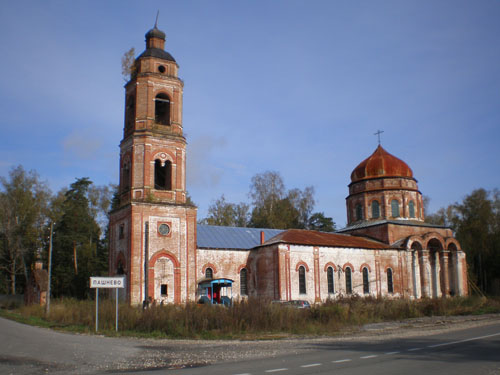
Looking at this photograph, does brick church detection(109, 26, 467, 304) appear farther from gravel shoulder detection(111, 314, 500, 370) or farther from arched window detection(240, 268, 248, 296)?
gravel shoulder detection(111, 314, 500, 370)

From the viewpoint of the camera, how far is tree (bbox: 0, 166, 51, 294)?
4503 cm

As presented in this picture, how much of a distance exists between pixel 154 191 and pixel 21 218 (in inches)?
931

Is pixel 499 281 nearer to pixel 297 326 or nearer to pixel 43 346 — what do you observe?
pixel 297 326

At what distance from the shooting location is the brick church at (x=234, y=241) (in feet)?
91.7

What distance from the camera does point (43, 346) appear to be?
44.2ft

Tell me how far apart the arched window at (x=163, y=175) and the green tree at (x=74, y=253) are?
19.9 meters

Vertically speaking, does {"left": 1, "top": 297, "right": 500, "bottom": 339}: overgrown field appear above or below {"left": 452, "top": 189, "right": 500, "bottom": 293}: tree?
below

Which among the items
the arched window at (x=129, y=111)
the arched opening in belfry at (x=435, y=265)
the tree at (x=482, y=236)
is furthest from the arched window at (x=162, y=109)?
the tree at (x=482, y=236)

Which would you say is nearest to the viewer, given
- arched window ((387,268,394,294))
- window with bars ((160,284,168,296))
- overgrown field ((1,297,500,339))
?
overgrown field ((1,297,500,339))

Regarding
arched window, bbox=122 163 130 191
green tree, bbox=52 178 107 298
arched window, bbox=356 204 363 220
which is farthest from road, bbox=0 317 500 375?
green tree, bbox=52 178 107 298

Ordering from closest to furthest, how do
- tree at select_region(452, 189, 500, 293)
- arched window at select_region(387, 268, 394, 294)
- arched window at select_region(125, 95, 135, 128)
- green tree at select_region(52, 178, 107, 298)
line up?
1. arched window at select_region(125, 95, 135, 128)
2. arched window at select_region(387, 268, 394, 294)
3. green tree at select_region(52, 178, 107, 298)
4. tree at select_region(452, 189, 500, 293)

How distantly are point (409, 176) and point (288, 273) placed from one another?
1845 centimetres

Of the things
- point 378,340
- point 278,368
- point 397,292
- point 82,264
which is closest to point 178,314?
point 378,340

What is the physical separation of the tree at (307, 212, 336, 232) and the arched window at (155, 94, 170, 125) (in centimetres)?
3074
